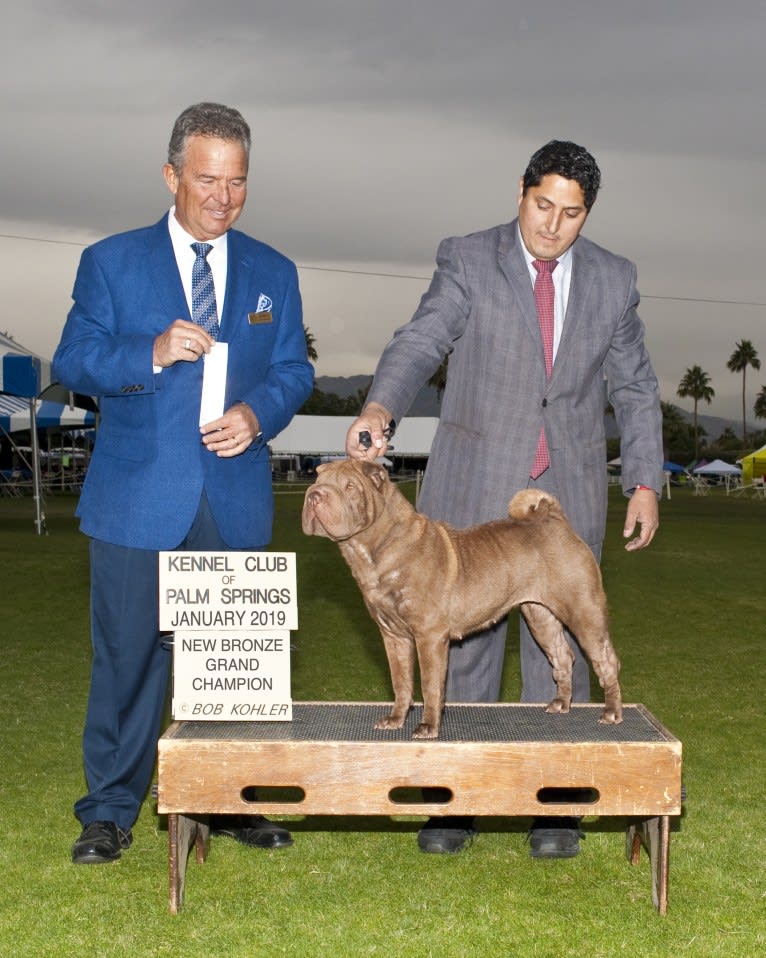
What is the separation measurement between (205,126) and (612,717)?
2475 millimetres

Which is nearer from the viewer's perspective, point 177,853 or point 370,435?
point 370,435

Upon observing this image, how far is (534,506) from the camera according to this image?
394 centimetres

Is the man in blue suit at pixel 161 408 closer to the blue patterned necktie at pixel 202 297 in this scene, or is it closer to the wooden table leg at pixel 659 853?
the blue patterned necktie at pixel 202 297

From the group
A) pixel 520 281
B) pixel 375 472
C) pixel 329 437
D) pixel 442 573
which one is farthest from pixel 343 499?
pixel 329 437

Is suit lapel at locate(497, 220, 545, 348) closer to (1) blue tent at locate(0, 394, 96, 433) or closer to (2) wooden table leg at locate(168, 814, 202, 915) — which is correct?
(2) wooden table leg at locate(168, 814, 202, 915)

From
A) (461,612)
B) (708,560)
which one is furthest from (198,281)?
(708,560)

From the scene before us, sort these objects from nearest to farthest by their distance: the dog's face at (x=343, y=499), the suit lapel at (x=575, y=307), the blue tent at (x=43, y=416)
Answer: the dog's face at (x=343, y=499)
the suit lapel at (x=575, y=307)
the blue tent at (x=43, y=416)

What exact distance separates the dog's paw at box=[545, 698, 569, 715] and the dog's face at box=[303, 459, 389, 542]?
3.94 ft

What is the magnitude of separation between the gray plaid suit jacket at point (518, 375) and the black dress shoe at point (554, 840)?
1.13m

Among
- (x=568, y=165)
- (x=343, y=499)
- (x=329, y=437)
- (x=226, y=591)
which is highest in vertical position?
(x=568, y=165)

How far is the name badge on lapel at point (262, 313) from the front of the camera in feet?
13.3

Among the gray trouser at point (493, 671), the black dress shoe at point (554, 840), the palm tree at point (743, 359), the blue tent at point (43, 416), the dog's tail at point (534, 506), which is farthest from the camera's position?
the palm tree at point (743, 359)

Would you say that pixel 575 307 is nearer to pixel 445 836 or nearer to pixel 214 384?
pixel 214 384

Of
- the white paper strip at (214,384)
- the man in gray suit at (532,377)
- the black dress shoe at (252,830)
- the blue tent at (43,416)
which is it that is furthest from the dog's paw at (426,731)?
the blue tent at (43,416)
